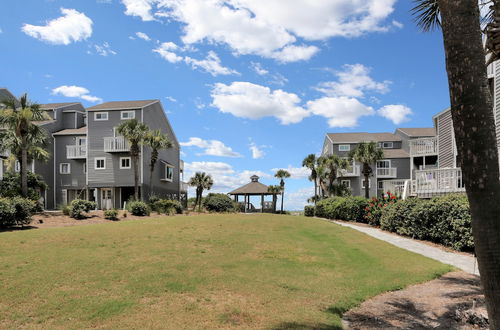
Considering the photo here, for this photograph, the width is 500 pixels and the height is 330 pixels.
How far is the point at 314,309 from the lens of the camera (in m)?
7.71

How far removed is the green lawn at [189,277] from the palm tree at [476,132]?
3622 millimetres

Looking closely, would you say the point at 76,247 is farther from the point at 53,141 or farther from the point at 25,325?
the point at 53,141

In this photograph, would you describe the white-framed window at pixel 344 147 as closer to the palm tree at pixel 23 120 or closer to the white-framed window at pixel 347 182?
the white-framed window at pixel 347 182

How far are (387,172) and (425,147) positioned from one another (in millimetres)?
18025

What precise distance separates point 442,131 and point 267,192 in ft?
76.9

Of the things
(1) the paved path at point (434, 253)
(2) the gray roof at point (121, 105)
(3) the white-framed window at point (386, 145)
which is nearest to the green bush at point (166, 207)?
(2) the gray roof at point (121, 105)

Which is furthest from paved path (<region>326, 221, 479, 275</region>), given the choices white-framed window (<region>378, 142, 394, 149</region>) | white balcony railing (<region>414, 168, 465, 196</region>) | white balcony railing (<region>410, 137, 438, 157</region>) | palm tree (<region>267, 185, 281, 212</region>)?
white-framed window (<region>378, 142, 394, 149</region>)

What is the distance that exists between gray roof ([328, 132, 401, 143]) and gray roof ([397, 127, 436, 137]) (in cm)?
144

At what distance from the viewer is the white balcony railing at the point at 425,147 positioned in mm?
29198

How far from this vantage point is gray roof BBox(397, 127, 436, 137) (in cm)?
4888

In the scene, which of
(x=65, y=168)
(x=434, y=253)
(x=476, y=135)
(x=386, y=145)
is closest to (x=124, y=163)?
(x=65, y=168)

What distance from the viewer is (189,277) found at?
31.4 ft

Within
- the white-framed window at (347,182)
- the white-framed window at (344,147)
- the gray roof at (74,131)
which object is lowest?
the white-framed window at (347,182)

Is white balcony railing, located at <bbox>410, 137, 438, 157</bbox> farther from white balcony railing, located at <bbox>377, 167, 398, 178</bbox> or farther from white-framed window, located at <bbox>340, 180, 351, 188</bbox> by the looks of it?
white-framed window, located at <bbox>340, 180, 351, 188</bbox>
